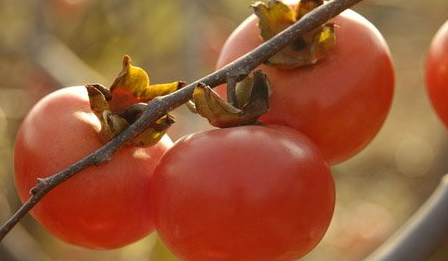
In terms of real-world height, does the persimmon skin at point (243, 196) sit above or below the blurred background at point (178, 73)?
above

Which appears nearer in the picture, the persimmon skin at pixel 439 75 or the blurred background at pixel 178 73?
the persimmon skin at pixel 439 75

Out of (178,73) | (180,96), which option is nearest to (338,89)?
(180,96)

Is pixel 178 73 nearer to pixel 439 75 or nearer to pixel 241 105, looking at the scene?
pixel 439 75

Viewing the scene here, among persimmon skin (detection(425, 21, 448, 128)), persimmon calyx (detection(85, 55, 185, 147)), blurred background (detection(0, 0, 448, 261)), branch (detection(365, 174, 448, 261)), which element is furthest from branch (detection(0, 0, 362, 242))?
blurred background (detection(0, 0, 448, 261))

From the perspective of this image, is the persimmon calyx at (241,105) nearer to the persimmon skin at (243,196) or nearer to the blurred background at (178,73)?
the persimmon skin at (243,196)

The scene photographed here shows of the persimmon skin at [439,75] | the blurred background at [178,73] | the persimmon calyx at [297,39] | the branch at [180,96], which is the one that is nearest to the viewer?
the branch at [180,96]

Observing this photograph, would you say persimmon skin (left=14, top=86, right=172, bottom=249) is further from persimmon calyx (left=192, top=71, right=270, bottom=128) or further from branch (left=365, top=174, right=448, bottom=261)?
branch (left=365, top=174, right=448, bottom=261)

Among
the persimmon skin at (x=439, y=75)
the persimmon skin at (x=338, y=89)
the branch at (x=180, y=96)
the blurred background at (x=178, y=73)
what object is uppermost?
the branch at (x=180, y=96)

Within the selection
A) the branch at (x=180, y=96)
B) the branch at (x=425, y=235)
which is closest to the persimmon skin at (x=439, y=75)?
the branch at (x=425, y=235)
